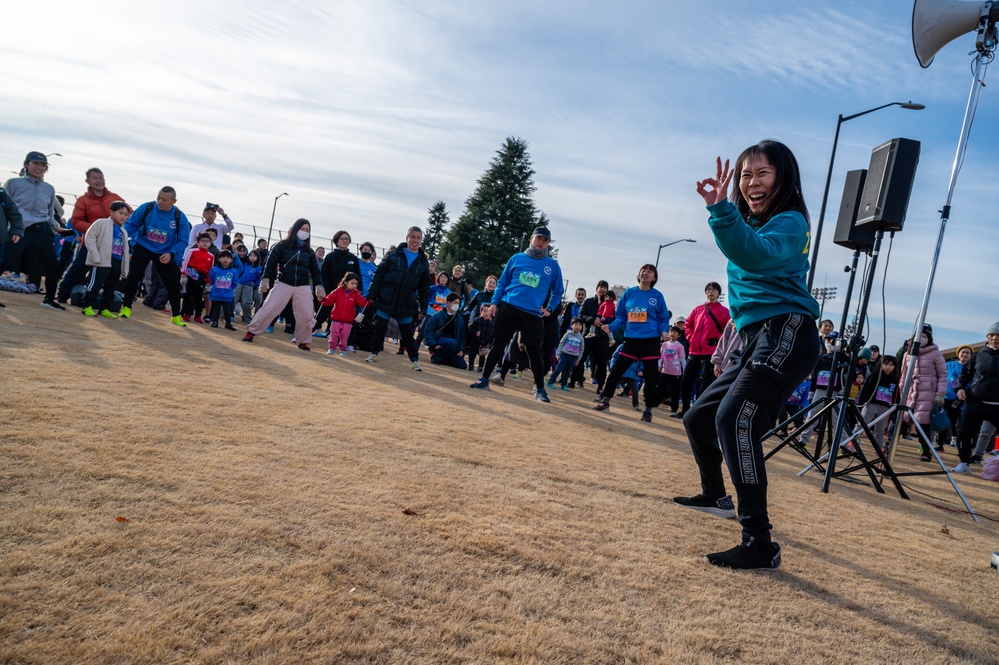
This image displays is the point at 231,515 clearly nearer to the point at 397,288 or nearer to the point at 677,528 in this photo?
the point at 677,528

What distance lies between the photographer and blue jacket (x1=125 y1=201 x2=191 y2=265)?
32.3 feet

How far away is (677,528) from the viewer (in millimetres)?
3518

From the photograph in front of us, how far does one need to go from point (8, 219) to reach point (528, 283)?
759cm

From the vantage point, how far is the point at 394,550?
8.35 ft

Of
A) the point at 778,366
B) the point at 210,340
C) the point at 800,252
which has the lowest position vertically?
the point at 210,340

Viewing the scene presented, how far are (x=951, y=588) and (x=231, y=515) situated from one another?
347cm

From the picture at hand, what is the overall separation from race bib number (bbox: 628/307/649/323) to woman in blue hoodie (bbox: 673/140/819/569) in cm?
549

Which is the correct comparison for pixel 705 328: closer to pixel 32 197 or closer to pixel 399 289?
pixel 399 289

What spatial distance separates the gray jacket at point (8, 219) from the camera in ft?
29.7

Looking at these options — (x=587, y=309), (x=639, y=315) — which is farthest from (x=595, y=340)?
(x=639, y=315)

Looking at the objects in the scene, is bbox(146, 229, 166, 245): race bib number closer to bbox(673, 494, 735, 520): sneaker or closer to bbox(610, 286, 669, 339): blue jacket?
bbox(610, 286, 669, 339): blue jacket

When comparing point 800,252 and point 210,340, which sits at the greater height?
point 800,252

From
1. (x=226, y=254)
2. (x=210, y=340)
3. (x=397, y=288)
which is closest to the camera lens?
(x=210, y=340)

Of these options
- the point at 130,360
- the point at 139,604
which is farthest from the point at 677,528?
the point at 130,360
